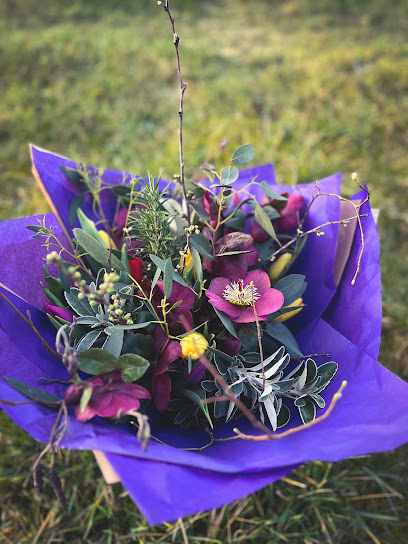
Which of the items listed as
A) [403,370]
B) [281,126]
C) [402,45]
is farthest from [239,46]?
[403,370]

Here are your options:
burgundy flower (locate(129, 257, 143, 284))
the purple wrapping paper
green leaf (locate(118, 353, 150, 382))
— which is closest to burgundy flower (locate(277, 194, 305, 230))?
the purple wrapping paper

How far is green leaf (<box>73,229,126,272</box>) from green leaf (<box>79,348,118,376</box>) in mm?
143

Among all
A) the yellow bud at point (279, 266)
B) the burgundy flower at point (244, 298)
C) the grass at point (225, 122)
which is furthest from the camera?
the grass at point (225, 122)

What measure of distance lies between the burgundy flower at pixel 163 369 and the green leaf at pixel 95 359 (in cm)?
8

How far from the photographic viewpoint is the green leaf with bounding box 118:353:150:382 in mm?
549

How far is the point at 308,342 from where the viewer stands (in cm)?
76

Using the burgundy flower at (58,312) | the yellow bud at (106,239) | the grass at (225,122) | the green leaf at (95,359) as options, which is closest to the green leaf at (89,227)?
the yellow bud at (106,239)

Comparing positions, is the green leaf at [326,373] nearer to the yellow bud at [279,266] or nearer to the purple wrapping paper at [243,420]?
the purple wrapping paper at [243,420]

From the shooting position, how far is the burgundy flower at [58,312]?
653mm

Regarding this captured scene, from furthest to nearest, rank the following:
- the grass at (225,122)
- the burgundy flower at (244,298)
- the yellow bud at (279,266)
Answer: the grass at (225,122), the yellow bud at (279,266), the burgundy flower at (244,298)

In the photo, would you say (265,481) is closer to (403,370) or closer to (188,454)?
(188,454)

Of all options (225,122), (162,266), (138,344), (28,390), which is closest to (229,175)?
(162,266)

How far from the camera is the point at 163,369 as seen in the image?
609mm

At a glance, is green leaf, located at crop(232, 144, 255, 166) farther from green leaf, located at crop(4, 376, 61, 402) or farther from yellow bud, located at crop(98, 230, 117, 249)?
green leaf, located at crop(4, 376, 61, 402)
